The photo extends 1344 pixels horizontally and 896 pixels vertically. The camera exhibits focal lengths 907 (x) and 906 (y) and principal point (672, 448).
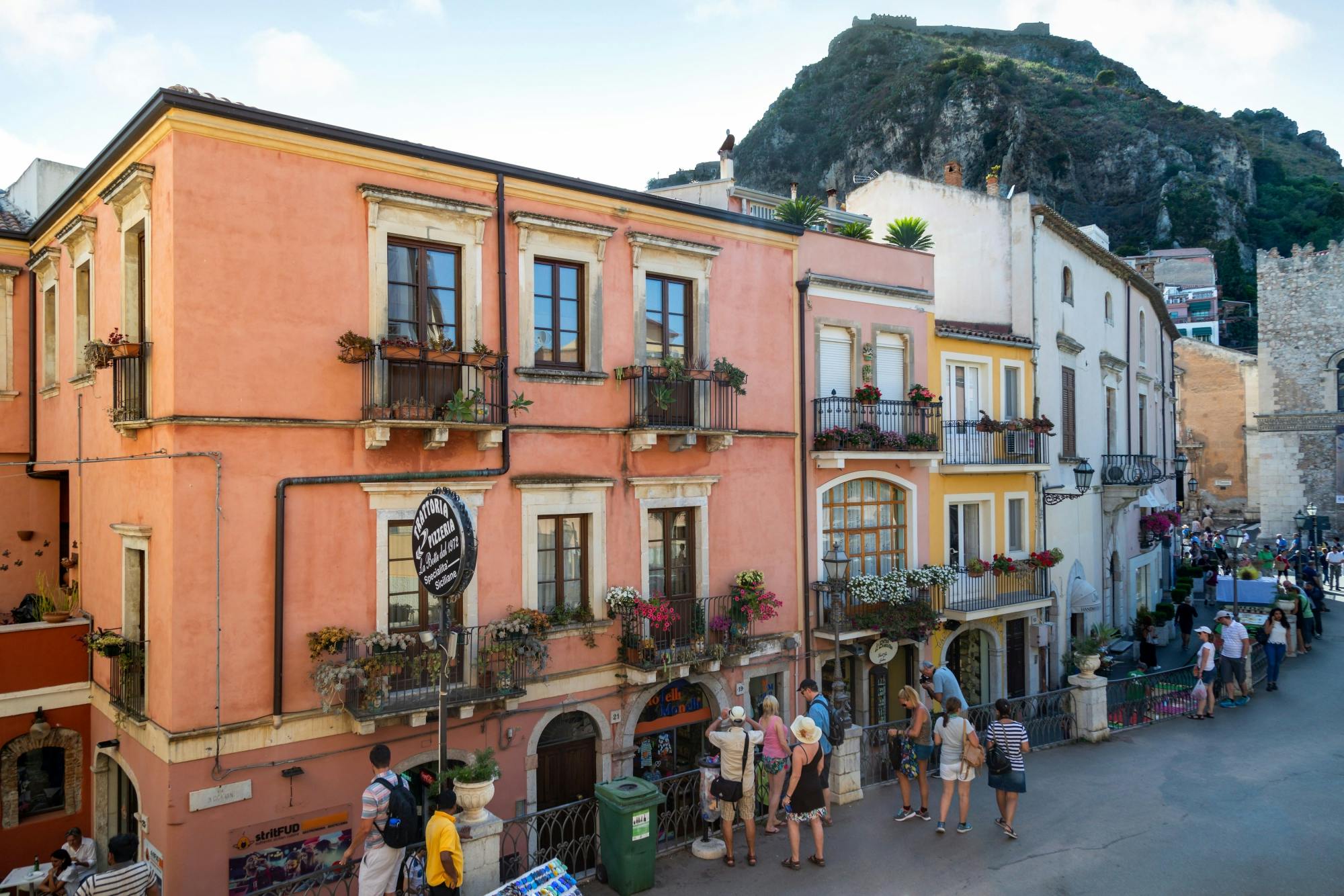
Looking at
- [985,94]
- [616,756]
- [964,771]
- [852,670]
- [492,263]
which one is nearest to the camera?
[964,771]

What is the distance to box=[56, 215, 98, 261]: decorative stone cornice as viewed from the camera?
13.7m

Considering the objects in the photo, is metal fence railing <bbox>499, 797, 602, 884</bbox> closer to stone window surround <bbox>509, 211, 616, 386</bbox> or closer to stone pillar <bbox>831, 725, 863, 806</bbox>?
stone pillar <bbox>831, 725, 863, 806</bbox>

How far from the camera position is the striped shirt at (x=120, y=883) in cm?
923

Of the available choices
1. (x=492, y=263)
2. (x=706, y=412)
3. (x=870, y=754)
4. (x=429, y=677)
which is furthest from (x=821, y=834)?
(x=492, y=263)

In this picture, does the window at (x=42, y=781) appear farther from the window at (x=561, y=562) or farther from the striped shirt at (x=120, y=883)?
the window at (x=561, y=562)

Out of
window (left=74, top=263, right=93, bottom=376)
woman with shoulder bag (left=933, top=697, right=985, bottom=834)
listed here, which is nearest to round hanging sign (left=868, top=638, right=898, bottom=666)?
woman with shoulder bag (left=933, top=697, right=985, bottom=834)

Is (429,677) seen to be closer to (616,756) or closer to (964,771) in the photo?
(616,756)

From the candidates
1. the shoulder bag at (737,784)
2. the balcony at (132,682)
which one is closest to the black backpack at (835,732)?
the shoulder bag at (737,784)

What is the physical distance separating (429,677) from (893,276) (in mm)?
12112

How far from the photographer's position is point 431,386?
40.4ft

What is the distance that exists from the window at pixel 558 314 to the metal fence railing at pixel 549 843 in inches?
254

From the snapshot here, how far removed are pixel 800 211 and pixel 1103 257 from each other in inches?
460

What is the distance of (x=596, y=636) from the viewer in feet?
46.0

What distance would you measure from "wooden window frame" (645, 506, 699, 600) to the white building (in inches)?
419
